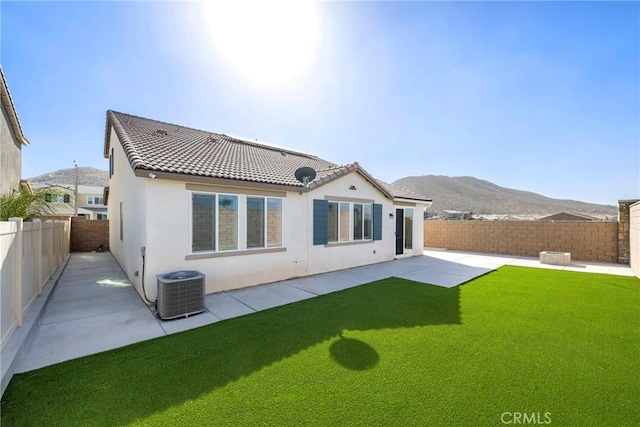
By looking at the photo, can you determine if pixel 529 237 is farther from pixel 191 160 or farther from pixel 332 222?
pixel 191 160

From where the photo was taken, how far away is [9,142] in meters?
13.6

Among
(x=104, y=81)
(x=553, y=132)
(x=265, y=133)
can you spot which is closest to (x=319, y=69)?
(x=265, y=133)

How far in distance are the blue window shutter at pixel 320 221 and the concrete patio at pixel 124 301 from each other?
151cm

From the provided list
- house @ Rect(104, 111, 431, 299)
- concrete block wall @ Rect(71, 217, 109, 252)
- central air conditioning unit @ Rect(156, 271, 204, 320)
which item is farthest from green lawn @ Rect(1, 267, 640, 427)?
concrete block wall @ Rect(71, 217, 109, 252)

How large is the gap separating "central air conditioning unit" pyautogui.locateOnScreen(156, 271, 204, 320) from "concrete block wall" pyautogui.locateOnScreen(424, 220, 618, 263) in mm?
17936

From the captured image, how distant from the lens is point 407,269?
11.8 m

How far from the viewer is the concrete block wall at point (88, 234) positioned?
17.5m

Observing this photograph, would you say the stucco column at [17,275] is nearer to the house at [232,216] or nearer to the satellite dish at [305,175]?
the house at [232,216]

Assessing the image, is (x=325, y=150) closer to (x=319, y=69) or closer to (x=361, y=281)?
(x=319, y=69)

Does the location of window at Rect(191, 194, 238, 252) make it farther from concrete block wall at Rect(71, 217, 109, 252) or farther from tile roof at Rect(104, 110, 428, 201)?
concrete block wall at Rect(71, 217, 109, 252)

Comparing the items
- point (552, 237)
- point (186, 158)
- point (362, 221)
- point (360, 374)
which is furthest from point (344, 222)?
point (552, 237)

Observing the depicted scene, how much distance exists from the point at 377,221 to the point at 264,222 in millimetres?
6355

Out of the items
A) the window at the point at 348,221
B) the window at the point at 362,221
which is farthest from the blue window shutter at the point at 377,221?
the window at the point at 362,221

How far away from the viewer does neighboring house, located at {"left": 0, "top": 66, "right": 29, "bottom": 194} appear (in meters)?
11.6
